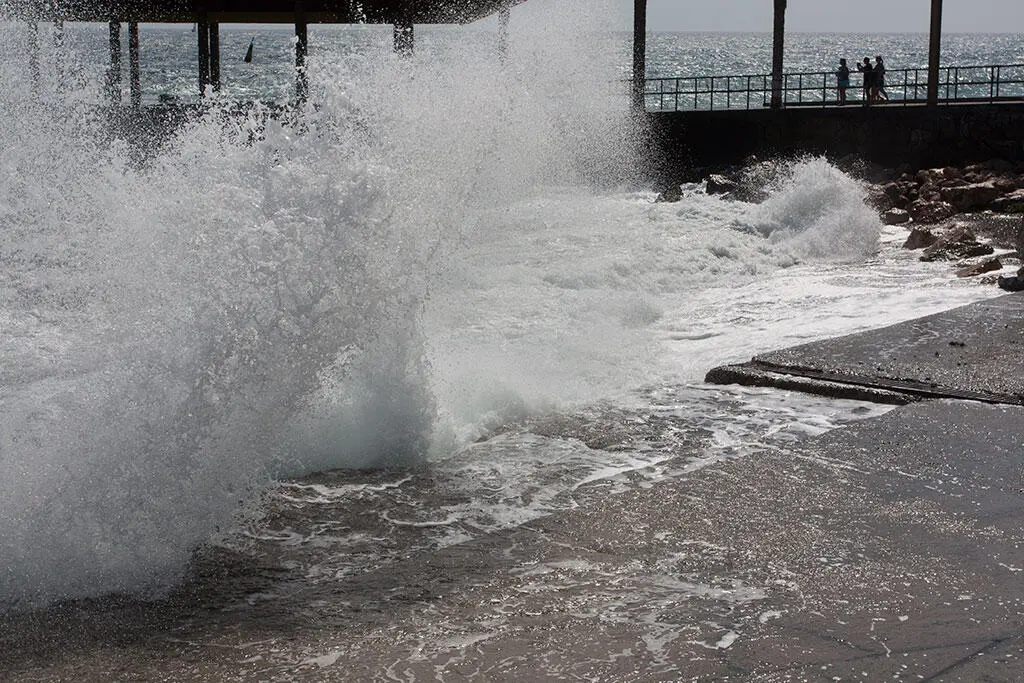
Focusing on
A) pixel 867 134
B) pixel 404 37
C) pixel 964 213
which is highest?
pixel 404 37

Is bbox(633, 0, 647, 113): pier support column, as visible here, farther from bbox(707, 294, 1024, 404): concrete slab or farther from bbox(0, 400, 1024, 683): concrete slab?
bbox(0, 400, 1024, 683): concrete slab

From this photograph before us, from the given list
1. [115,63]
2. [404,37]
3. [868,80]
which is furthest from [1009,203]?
[115,63]

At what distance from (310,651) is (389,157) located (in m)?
3.44

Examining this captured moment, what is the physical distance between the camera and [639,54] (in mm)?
22234

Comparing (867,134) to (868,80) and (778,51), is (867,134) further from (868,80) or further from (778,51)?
(778,51)

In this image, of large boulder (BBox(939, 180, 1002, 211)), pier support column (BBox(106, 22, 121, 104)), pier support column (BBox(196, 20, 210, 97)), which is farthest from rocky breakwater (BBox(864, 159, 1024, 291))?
pier support column (BBox(106, 22, 121, 104))

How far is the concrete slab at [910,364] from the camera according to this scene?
20.7 ft

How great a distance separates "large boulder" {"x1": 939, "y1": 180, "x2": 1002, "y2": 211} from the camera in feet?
51.8

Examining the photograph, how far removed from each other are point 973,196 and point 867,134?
535 cm

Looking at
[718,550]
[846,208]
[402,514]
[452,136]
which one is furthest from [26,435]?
[846,208]

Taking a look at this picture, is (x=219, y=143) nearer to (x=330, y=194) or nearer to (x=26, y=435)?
(x=330, y=194)

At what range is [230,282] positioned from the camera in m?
5.21

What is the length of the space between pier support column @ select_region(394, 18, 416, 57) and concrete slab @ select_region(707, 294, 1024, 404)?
15010 mm

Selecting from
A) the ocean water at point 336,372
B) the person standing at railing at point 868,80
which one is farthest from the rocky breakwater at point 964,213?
the person standing at railing at point 868,80
